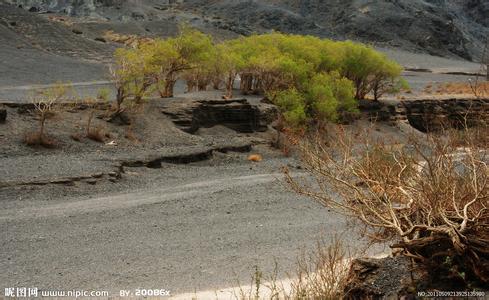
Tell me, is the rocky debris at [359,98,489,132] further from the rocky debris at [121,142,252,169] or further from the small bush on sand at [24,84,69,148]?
the small bush on sand at [24,84,69,148]

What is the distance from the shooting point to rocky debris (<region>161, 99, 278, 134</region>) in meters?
25.3

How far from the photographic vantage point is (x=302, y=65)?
30.4 meters

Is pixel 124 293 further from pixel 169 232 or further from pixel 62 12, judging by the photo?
pixel 62 12

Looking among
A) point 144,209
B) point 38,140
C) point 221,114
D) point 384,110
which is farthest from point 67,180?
point 384,110

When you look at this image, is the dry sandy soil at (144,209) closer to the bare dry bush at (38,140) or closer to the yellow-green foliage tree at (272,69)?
the bare dry bush at (38,140)

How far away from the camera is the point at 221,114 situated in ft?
88.7

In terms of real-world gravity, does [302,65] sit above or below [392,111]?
above

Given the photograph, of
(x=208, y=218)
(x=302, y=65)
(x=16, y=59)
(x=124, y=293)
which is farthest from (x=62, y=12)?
(x=124, y=293)

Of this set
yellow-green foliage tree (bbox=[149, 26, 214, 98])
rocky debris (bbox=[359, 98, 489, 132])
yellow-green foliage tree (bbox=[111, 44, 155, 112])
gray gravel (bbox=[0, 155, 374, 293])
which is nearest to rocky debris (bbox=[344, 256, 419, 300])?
gray gravel (bbox=[0, 155, 374, 293])

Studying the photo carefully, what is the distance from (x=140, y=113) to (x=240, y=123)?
5.60 m

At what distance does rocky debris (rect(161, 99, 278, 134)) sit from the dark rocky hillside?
41.2 meters

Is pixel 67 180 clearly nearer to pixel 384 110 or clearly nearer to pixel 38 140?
pixel 38 140

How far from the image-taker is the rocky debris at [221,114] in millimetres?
25297

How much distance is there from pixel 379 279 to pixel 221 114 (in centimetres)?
2171
